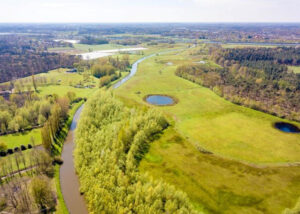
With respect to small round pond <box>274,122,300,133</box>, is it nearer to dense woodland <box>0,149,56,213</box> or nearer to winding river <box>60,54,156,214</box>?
winding river <box>60,54,156,214</box>

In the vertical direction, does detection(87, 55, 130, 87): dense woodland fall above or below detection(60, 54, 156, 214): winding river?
above

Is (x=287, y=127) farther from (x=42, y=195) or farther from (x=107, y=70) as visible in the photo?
(x=107, y=70)

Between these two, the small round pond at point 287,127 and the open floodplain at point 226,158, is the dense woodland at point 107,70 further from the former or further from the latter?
the small round pond at point 287,127

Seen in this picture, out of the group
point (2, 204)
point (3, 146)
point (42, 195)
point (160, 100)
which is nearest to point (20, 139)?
point (3, 146)

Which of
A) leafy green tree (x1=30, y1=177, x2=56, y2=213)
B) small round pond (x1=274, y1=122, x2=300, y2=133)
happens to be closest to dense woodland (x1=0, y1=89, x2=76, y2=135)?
leafy green tree (x1=30, y1=177, x2=56, y2=213)

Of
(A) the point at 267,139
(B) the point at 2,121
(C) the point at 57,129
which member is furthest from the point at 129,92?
(A) the point at 267,139

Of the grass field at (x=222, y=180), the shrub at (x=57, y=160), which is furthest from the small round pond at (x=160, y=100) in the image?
the shrub at (x=57, y=160)
